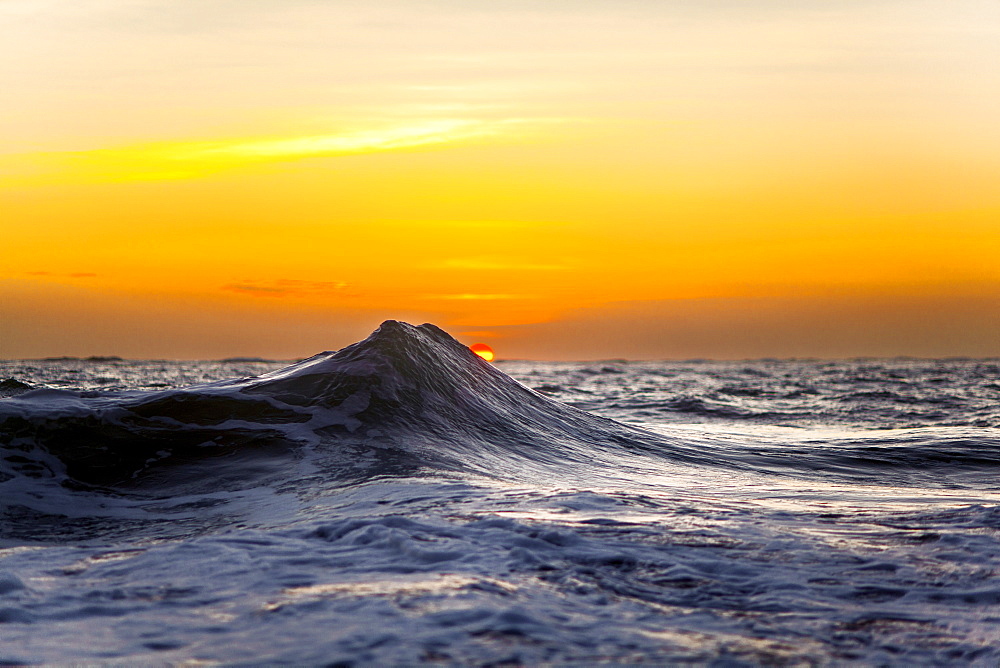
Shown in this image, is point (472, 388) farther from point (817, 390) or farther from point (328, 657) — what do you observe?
point (817, 390)

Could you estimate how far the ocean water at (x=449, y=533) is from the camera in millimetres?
3537

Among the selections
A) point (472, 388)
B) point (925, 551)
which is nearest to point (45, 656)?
point (925, 551)

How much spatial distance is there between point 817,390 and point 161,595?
27.1m

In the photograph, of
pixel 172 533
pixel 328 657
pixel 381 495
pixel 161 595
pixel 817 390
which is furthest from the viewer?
pixel 817 390

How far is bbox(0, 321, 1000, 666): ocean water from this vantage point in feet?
11.6

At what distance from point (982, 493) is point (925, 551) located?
3598mm

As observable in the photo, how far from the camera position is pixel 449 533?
5062 mm

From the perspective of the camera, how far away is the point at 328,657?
128 inches

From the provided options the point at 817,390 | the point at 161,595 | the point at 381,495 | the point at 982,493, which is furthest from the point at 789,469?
the point at 817,390

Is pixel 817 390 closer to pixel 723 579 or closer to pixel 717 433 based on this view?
pixel 717 433

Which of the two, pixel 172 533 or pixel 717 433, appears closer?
pixel 172 533

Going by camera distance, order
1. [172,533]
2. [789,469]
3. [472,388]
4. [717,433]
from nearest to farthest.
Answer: [172,533]
[789,469]
[472,388]
[717,433]

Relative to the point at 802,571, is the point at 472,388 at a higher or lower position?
higher

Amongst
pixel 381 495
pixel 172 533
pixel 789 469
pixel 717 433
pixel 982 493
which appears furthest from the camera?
pixel 717 433
